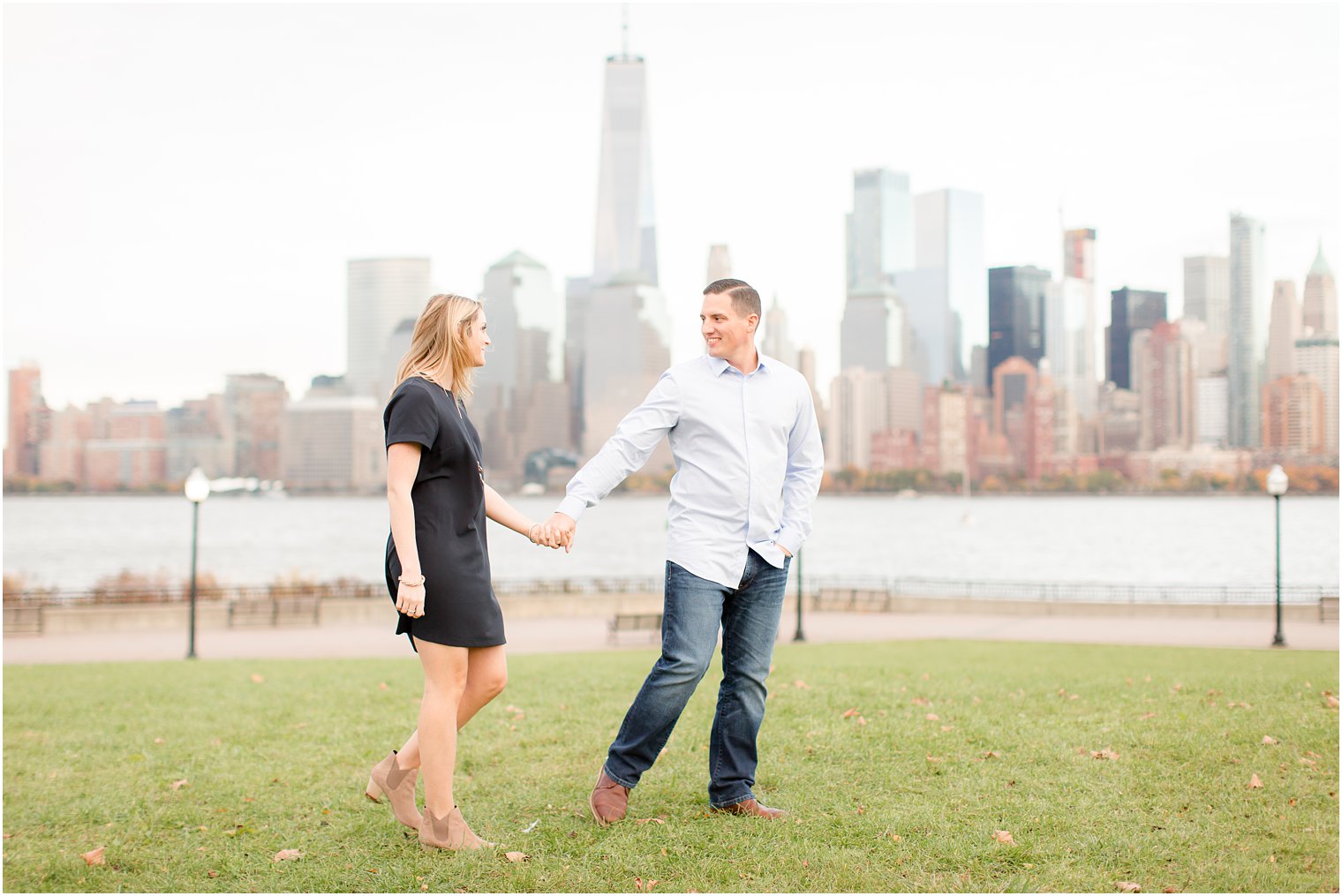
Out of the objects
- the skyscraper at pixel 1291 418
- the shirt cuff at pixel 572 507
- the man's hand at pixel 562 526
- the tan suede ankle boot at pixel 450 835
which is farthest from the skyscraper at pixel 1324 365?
the tan suede ankle boot at pixel 450 835

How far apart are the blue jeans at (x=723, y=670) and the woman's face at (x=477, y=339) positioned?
3.80 feet

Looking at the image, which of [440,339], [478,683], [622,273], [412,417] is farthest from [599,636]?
[622,273]

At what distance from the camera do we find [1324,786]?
4.85 meters

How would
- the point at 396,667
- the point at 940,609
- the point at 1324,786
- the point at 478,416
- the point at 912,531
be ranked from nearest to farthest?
the point at 1324,786, the point at 396,667, the point at 940,609, the point at 912,531, the point at 478,416

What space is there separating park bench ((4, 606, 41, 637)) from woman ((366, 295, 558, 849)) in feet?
69.1

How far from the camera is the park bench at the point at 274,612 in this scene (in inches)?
927

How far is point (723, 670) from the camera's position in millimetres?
4621

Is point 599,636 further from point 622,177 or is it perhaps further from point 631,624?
point 622,177

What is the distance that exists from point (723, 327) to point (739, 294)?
0.17 metres

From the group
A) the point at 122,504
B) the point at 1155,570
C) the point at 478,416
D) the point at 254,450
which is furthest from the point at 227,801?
the point at 122,504

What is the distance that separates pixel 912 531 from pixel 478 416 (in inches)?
2274

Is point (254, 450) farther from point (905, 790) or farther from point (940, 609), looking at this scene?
point (905, 790)

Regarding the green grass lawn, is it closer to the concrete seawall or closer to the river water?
the concrete seawall

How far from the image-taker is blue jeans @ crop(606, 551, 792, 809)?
443 centimetres
